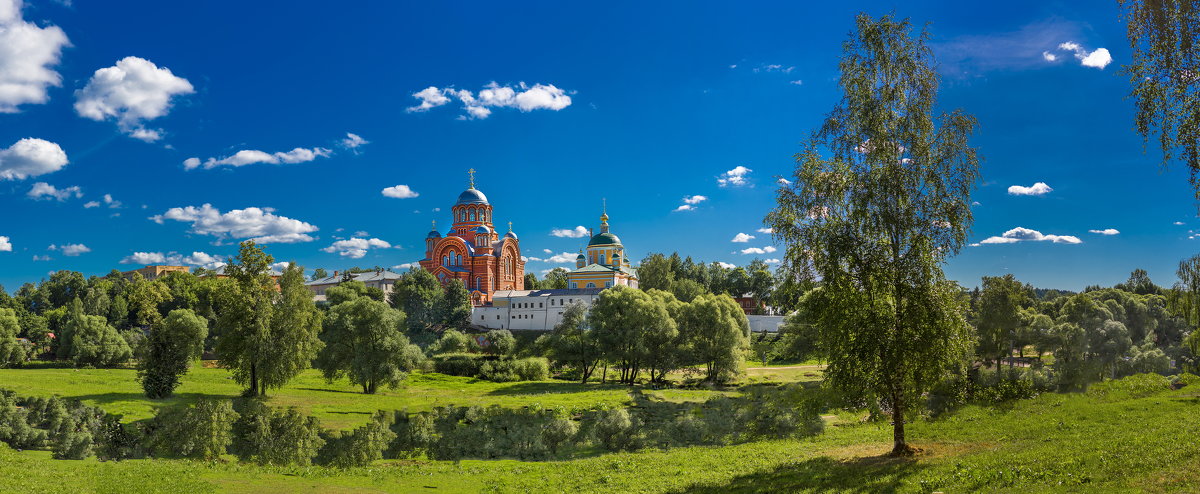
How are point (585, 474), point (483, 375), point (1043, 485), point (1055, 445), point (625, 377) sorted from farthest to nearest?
point (483, 375)
point (625, 377)
point (585, 474)
point (1055, 445)
point (1043, 485)

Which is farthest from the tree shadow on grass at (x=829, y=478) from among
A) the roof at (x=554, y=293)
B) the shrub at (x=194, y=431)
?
the roof at (x=554, y=293)

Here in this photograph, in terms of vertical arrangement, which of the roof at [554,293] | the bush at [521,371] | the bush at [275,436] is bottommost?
the bush at [275,436]

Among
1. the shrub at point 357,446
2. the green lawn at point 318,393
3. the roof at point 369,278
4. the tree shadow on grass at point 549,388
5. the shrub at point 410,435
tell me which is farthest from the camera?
the roof at point 369,278

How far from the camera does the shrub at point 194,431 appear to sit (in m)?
23.0

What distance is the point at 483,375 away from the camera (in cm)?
5578

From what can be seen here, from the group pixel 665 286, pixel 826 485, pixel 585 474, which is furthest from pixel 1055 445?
pixel 665 286

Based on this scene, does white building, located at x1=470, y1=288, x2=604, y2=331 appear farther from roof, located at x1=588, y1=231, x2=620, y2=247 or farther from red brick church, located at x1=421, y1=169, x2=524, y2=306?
roof, located at x1=588, y1=231, x2=620, y2=247

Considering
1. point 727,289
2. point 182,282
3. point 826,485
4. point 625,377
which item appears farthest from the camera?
point 727,289

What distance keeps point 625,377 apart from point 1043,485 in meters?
41.1

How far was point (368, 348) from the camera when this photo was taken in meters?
42.3

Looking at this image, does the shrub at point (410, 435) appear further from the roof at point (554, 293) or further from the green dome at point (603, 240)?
the green dome at point (603, 240)

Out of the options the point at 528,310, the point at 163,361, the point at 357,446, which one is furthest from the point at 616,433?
the point at 528,310

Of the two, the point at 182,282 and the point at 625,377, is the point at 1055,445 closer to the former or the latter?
the point at 625,377

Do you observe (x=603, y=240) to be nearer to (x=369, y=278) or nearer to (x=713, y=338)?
(x=369, y=278)
